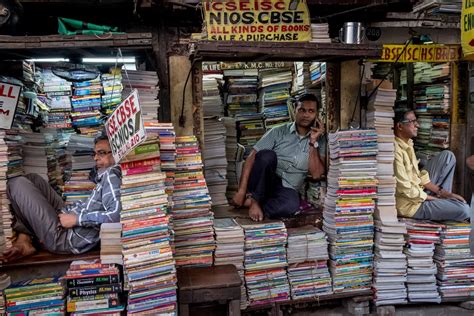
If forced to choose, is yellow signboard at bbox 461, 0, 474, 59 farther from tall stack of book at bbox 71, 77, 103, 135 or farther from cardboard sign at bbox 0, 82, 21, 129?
tall stack of book at bbox 71, 77, 103, 135

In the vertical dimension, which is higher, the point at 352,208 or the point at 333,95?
the point at 333,95

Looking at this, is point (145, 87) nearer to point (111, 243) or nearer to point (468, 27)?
point (111, 243)

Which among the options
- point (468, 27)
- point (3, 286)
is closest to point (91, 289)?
point (3, 286)

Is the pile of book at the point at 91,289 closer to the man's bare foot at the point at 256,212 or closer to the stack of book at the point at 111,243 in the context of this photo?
the stack of book at the point at 111,243

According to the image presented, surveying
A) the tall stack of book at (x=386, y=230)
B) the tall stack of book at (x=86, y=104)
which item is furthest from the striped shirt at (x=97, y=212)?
the tall stack of book at (x=86, y=104)

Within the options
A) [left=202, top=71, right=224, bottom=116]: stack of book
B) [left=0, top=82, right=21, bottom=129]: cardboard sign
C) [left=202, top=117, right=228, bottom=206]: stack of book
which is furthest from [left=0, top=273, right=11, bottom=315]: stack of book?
[left=202, top=71, right=224, bottom=116]: stack of book

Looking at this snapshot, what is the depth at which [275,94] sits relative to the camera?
7.87m

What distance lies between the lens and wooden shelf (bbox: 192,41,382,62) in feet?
12.8

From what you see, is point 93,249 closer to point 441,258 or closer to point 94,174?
point 94,174

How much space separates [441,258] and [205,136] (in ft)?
10.2

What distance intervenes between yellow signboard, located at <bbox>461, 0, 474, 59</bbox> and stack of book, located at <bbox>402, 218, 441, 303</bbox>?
6.31ft

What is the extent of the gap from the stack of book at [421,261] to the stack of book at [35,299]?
143 inches

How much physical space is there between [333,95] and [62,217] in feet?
11.0

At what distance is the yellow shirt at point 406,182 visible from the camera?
4887 millimetres
